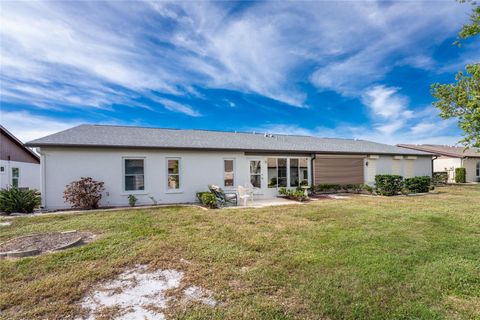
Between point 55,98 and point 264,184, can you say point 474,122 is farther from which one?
point 55,98

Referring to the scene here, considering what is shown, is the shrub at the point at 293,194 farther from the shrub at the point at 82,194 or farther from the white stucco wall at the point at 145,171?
the shrub at the point at 82,194

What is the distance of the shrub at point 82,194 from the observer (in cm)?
1007

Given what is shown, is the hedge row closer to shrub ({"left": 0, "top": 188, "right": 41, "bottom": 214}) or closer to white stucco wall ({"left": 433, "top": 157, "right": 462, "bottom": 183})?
white stucco wall ({"left": 433, "top": 157, "right": 462, "bottom": 183})

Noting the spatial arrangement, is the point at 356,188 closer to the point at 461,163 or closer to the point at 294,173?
the point at 294,173

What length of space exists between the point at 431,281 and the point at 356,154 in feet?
47.1

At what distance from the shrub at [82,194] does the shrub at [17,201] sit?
1.21m

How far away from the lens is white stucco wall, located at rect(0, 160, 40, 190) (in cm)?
1479

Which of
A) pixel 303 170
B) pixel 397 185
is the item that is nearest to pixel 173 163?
pixel 303 170

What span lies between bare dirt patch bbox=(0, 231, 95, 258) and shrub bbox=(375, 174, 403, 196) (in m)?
15.5

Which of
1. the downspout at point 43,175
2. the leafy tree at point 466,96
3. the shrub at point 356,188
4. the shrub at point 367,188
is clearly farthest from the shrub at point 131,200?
the shrub at point 367,188

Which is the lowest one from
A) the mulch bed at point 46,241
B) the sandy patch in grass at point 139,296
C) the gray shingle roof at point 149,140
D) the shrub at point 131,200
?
the sandy patch in grass at point 139,296

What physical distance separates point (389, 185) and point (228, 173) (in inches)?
396

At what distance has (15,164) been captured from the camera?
1602cm

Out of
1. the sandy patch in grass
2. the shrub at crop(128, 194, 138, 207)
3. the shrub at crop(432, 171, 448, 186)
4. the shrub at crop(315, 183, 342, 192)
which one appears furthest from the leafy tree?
the shrub at crop(432, 171, 448, 186)
